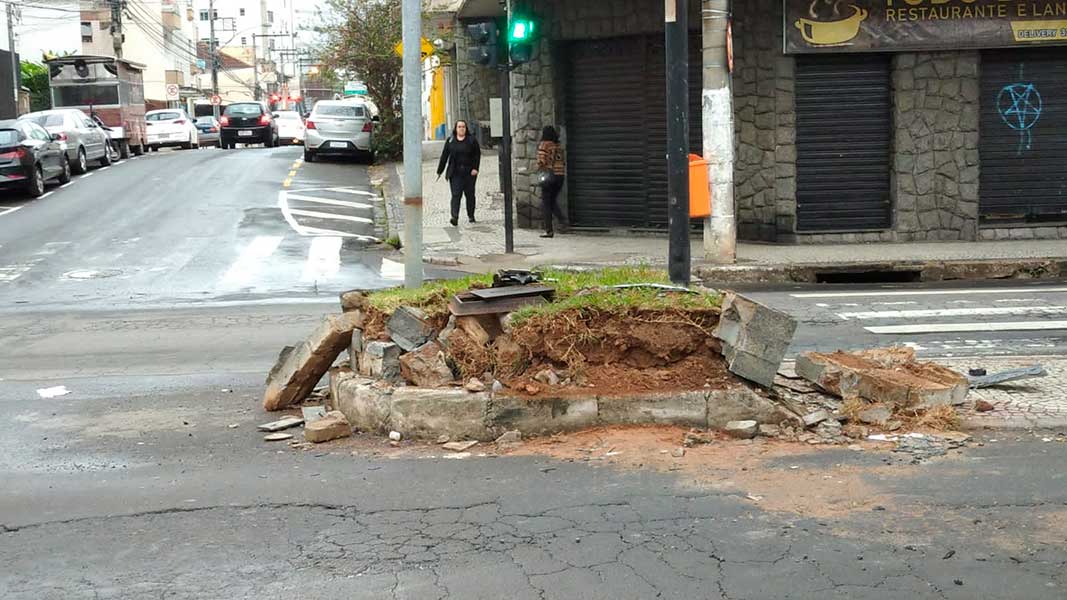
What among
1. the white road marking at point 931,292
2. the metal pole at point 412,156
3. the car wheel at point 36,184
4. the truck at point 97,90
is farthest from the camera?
the truck at point 97,90

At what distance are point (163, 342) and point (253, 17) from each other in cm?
12294

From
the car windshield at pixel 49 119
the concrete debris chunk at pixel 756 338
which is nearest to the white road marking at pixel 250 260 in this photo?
the concrete debris chunk at pixel 756 338

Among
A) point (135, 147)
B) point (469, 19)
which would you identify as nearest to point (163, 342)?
point (469, 19)

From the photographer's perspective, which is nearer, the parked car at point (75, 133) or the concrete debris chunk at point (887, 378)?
the concrete debris chunk at point (887, 378)

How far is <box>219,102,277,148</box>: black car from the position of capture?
155 ft

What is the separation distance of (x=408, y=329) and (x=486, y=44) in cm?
959

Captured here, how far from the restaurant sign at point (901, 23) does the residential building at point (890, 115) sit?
1cm

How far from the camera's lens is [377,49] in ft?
115

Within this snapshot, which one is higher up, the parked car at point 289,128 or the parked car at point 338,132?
the parked car at point 289,128

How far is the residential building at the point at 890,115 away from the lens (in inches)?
696

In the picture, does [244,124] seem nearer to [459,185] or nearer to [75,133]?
[75,133]

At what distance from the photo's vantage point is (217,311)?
13.2m

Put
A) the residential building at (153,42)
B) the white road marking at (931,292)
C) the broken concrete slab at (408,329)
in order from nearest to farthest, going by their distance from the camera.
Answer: the broken concrete slab at (408,329)
the white road marking at (931,292)
the residential building at (153,42)

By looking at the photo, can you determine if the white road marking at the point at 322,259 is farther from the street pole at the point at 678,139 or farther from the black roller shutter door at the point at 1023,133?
the black roller shutter door at the point at 1023,133
